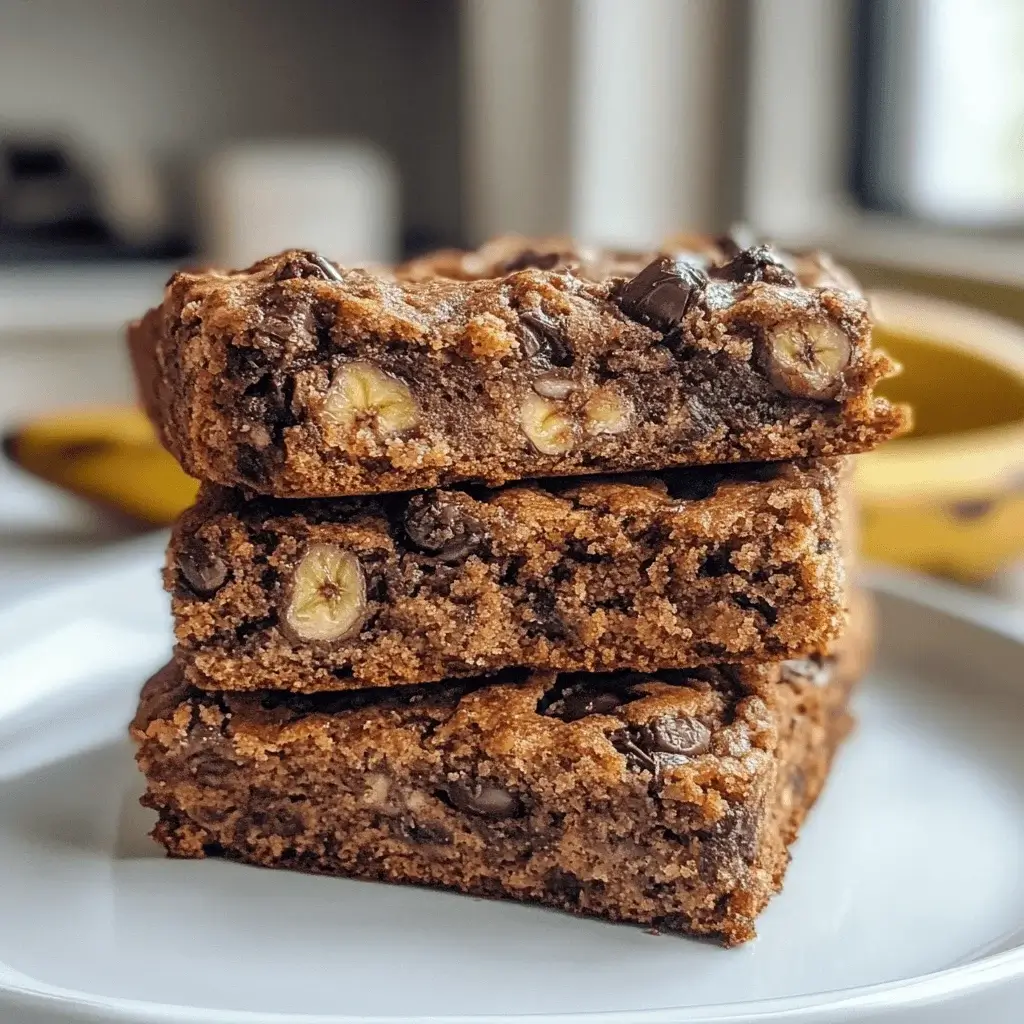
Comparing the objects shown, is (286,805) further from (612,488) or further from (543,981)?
(612,488)

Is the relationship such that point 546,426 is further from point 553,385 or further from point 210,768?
point 210,768

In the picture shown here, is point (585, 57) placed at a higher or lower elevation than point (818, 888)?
higher

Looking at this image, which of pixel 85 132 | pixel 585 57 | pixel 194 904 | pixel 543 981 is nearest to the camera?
pixel 543 981

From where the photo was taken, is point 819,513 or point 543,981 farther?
point 819,513

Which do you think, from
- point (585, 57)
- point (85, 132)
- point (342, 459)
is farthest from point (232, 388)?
point (85, 132)

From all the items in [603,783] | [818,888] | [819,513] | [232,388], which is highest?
[232,388]

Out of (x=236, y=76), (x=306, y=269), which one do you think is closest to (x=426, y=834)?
(x=306, y=269)

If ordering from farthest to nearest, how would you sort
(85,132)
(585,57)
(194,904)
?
(85,132), (585,57), (194,904)
